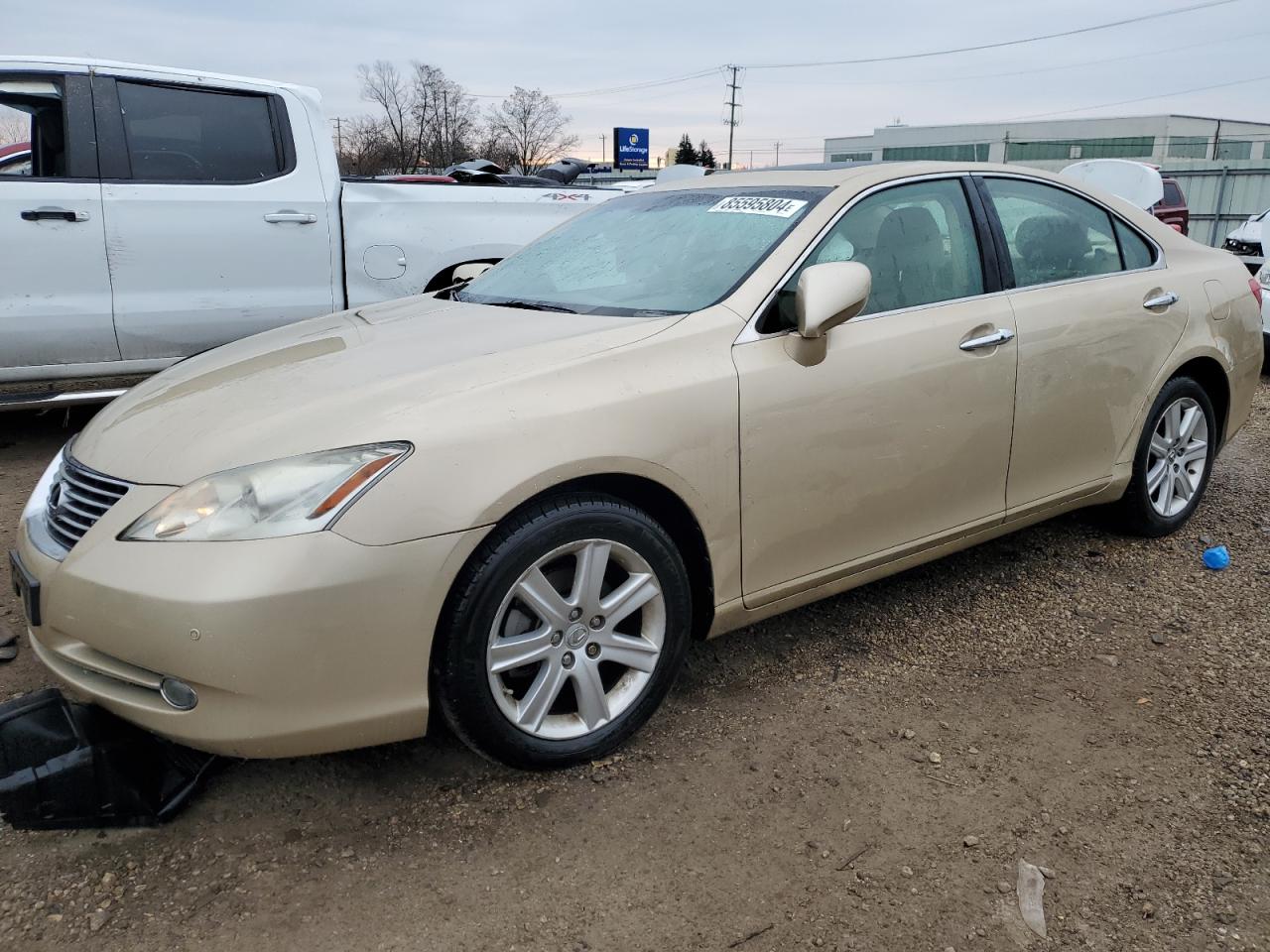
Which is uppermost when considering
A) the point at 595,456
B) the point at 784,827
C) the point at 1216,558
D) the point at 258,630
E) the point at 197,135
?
the point at 197,135

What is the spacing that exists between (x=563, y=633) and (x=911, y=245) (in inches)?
71.5

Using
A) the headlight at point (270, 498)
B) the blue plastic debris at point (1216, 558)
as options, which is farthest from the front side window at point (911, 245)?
the blue plastic debris at point (1216, 558)

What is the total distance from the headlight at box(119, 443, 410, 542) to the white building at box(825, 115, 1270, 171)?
169ft

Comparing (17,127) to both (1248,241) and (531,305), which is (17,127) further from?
(1248,241)

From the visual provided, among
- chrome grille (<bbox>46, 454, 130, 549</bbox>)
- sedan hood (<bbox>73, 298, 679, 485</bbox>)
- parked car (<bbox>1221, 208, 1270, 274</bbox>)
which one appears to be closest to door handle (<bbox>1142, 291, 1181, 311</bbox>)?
sedan hood (<bbox>73, 298, 679, 485</bbox>)

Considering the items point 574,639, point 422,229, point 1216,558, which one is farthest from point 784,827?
point 422,229

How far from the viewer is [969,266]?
11.5 ft

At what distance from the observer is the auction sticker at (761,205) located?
323cm

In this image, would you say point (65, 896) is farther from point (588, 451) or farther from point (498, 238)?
point (498, 238)

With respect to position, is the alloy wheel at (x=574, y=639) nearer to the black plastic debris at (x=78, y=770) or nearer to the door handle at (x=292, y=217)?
the black plastic debris at (x=78, y=770)

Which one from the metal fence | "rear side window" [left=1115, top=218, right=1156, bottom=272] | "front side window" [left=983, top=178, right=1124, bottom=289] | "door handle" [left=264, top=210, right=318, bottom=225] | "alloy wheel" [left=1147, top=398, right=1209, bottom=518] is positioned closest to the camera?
"front side window" [left=983, top=178, right=1124, bottom=289]

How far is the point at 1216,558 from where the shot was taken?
4164 millimetres

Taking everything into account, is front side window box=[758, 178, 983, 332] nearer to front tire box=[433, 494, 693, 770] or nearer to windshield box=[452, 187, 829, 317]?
windshield box=[452, 187, 829, 317]

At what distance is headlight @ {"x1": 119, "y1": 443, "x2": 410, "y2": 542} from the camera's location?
2.21m
